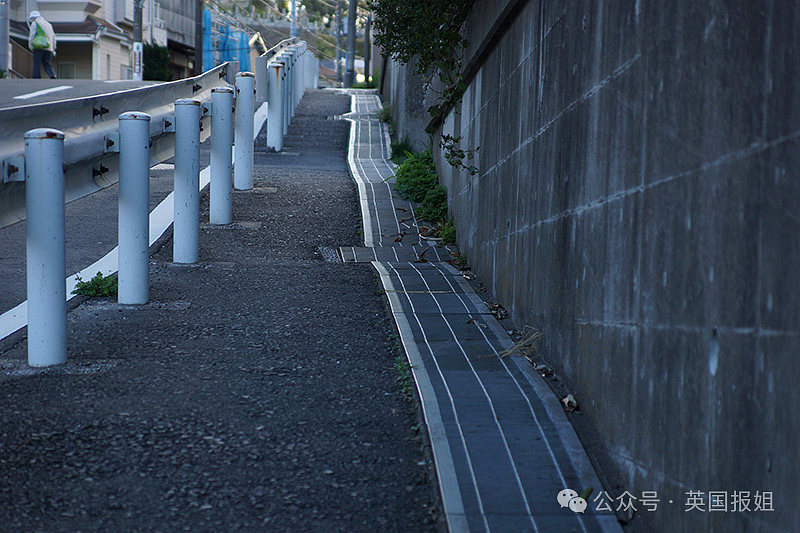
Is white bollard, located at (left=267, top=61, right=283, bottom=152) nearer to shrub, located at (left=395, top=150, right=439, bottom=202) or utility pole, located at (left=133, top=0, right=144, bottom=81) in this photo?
shrub, located at (left=395, top=150, right=439, bottom=202)

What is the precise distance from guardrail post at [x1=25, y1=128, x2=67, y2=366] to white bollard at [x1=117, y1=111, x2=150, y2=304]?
3.24 ft

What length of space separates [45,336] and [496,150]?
3041 millimetres

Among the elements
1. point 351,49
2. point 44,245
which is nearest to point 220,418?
point 44,245

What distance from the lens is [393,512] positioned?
106 inches

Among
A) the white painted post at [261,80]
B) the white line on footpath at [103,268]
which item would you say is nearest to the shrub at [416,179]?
the white line on footpath at [103,268]

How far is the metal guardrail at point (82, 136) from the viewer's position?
3.90m

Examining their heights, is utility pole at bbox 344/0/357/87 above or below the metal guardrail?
above

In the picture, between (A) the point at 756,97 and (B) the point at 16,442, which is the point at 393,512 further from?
(A) the point at 756,97

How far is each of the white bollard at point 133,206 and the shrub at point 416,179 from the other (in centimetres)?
462

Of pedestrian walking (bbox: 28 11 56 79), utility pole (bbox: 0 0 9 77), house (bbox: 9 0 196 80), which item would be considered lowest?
pedestrian walking (bbox: 28 11 56 79)

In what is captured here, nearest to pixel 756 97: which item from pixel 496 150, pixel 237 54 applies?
pixel 496 150

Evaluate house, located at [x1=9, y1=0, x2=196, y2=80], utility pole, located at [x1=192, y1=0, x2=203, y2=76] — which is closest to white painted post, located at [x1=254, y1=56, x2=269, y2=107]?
utility pole, located at [x1=192, y1=0, x2=203, y2=76]

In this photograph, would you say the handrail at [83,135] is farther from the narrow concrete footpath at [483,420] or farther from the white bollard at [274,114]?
the white bollard at [274,114]

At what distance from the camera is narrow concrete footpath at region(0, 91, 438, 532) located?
2.67 metres
